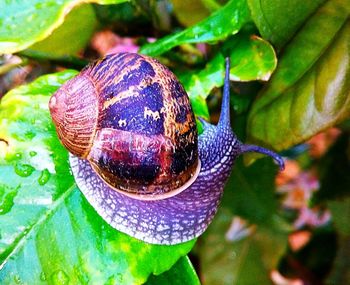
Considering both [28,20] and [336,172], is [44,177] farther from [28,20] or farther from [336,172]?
[336,172]

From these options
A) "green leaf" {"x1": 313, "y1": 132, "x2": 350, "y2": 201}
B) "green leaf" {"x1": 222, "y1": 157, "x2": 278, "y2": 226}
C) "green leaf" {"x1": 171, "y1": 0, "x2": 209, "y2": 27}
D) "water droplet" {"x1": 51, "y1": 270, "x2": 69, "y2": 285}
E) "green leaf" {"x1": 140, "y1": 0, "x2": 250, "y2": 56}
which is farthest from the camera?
"green leaf" {"x1": 313, "y1": 132, "x2": 350, "y2": 201}

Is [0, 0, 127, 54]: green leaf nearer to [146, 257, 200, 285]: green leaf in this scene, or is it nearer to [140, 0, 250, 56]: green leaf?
[140, 0, 250, 56]: green leaf

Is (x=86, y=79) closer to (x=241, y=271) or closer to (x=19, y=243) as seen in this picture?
(x=19, y=243)

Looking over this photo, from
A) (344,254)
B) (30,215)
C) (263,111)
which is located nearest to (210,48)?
(263,111)

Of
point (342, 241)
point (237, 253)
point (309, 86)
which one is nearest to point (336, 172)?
point (342, 241)

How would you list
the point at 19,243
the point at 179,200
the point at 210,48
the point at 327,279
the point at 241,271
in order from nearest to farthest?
1. the point at 19,243
2. the point at 179,200
3. the point at 210,48
4. the point at 241,271
5. the point at 327,279

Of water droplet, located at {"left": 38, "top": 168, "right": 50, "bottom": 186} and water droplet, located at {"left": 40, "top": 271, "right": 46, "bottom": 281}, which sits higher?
water droplet, located at {"left": 38, "top": 168, "right": 50, "bottom": 186}

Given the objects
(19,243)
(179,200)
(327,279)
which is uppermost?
(19,243)

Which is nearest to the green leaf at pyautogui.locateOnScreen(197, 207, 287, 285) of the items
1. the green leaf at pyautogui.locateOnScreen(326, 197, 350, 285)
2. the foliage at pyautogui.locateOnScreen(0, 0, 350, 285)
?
the foliage at pyautogui.locateOnScreen(0, 0, 350, 285)
